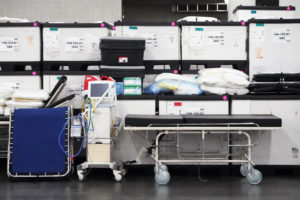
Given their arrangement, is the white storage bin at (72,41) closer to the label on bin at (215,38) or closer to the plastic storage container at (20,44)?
the plastic storage container at (20,44)

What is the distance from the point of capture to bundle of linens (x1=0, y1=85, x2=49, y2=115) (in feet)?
10.7

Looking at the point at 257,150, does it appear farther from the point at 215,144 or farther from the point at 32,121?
the point at 32,121

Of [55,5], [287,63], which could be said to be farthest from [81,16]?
[287,63]

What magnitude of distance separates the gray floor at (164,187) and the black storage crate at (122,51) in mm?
1013

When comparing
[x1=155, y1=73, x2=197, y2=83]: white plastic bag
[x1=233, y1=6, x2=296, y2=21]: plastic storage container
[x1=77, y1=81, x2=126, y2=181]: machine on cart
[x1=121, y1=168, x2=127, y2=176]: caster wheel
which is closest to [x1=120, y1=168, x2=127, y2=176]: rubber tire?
[x1=121, y1=168, x2=127, y2=176]: caster wheel

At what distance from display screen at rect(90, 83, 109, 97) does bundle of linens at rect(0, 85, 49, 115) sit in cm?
45

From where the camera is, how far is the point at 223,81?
3330 millimetres

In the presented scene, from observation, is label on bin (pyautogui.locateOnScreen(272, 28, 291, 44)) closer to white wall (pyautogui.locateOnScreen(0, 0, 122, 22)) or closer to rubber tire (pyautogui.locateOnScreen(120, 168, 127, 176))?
rubber tire (pyautogui.locateOnScreen(120, 168, 127, 176))


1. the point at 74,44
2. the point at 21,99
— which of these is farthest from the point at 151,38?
the point at 21,99

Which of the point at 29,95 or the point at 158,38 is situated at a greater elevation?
the point at 158,38

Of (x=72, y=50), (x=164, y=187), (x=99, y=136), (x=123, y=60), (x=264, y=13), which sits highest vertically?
(x=264, y=13)

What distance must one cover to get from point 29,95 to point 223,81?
1.73 meters

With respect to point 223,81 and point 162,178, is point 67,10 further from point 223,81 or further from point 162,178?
point 162,178

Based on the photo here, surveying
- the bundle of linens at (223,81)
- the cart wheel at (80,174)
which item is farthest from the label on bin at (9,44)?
the bundle of linens at (223,81)
